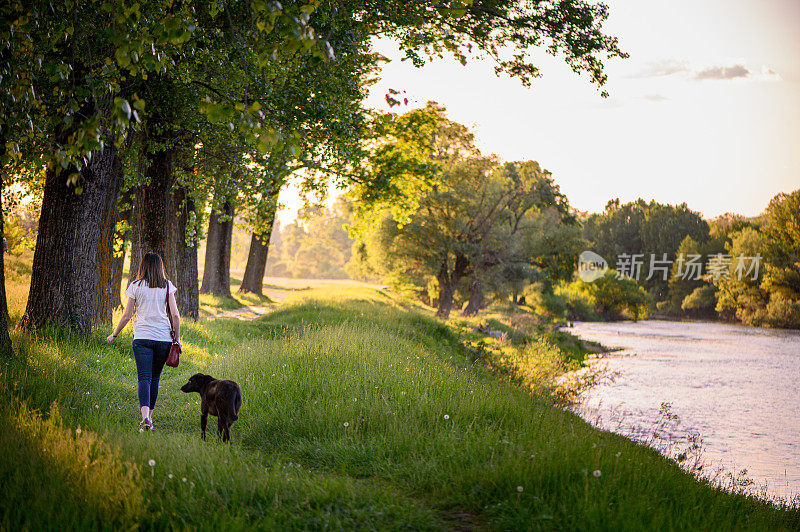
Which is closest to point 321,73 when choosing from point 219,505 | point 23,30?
point 23,30

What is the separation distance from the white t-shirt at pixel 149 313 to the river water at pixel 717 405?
706 centimetres

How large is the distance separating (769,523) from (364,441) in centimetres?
438

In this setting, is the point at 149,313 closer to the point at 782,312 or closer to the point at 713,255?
the point at 782,312

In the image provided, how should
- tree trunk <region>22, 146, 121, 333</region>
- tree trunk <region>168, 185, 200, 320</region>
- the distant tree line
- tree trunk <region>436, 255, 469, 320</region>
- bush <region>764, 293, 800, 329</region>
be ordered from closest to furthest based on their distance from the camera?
tree trunk <region>22, 146, 121, 333</region> → tree trunk <region>168, 185, 200, 320</region> → tree trunk <region>436, 255, 469, 320</region> → bush <region>764, 293, 800, 329</region> → the distant tree line

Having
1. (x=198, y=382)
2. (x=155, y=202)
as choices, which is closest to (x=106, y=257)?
(x=155, y=202)

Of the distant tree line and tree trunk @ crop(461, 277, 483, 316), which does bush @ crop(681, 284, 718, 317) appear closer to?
the distant tree line

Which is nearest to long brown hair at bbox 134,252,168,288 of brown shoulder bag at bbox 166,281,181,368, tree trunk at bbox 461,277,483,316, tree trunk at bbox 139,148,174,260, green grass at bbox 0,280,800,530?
brown shoulder bag at bbox 166,281,181,368

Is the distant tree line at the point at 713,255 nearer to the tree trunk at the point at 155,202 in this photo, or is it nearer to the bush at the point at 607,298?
the bush at the point at 607,298

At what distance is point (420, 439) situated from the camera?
21.6ft

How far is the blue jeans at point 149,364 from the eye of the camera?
23.6ft

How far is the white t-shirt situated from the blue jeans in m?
0.09

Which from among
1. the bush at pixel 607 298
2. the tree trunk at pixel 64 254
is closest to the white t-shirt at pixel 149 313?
the tree trunk at pixel 64 254

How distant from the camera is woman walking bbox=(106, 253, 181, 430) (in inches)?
287

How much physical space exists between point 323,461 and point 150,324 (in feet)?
9.45
